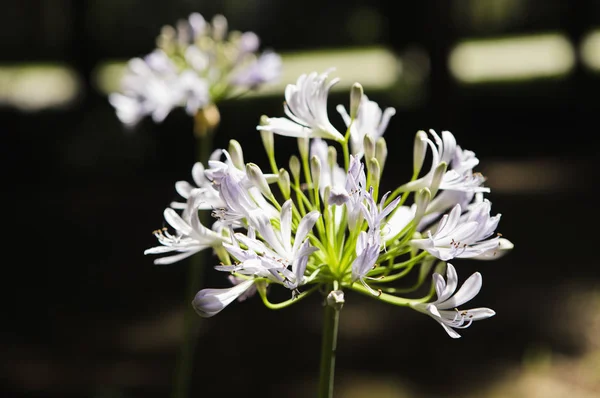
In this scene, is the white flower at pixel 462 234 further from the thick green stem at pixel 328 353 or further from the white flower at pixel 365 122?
the white flower at pixel 365 122

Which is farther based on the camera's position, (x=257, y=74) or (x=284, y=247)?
(x=257, y=74)

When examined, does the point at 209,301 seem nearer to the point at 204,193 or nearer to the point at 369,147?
the point at 204,193

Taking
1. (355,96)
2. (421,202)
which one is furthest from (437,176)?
(355,96)

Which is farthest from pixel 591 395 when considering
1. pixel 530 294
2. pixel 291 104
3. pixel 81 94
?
pixel 81 94

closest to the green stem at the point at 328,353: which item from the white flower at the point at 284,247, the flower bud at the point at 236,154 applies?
the white flower at the point at 284,247

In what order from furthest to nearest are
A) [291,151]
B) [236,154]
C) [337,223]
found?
[291,151] → [337,223] → [236,154]

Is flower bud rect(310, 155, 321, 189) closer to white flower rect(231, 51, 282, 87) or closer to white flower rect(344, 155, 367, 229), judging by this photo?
white flower rect(344, 155, 367, 229)

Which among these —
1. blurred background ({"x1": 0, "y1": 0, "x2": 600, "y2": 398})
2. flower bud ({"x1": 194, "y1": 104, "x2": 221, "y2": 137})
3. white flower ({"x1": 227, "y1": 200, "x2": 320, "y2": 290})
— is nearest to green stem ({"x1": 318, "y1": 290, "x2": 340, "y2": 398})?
white flower ({"x1": 227, "y1": 200, "x2": 320, "y2": 290})
